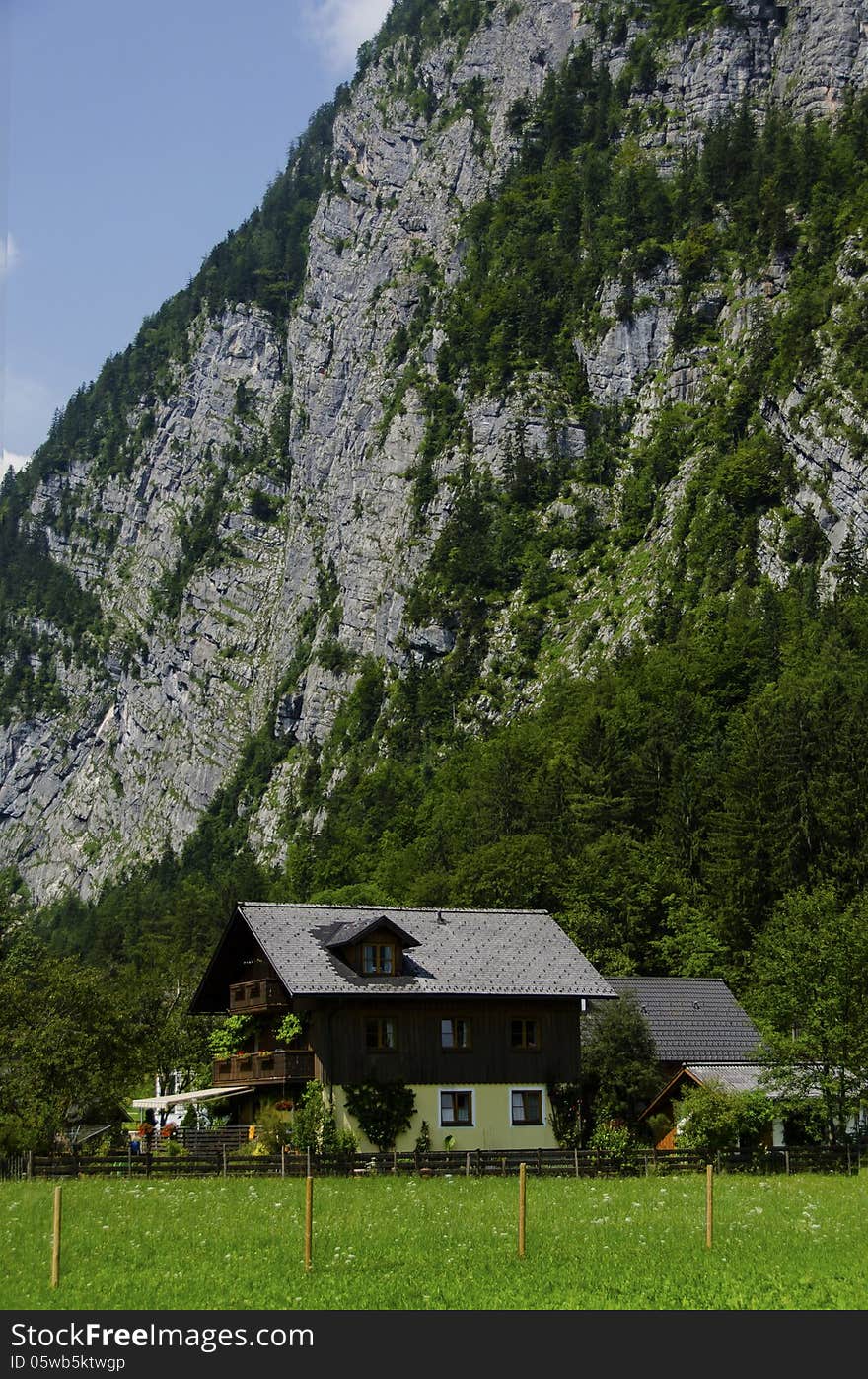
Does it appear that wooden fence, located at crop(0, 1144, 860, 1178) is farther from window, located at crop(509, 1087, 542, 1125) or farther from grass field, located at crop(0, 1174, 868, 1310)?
window, located at crop(509, 1087, 542, 1125)

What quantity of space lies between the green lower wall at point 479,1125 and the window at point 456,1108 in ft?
0.49

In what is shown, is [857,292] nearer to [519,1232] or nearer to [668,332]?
[668,332]

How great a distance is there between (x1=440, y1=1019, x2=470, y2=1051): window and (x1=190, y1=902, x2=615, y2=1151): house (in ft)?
0.16

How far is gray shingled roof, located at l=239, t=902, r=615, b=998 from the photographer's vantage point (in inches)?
2314

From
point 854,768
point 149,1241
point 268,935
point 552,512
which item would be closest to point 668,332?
point 552,512

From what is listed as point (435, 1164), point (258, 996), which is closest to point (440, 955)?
point (258, 996)

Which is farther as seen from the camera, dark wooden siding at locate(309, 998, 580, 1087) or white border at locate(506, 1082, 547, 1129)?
white border at locate(506, 1082, 547, 1129)

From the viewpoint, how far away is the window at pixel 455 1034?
198 feet

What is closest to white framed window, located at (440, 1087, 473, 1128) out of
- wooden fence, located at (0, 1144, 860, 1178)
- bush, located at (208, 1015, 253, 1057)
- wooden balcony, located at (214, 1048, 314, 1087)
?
wooden balcony, located at (214, 1048, 314, 1087)

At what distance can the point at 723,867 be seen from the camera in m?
95.2

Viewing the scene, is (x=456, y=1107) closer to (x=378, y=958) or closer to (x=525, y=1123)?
(x=525, y=1123)

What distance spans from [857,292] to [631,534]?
3362 cm

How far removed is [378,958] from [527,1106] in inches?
318

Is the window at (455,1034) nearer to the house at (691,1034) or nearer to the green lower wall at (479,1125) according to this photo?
the green lower wall at (479,1125)
